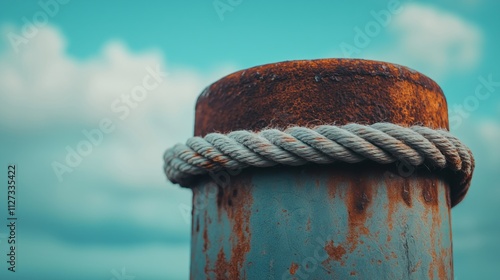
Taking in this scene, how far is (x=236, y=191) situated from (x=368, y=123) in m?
0.43

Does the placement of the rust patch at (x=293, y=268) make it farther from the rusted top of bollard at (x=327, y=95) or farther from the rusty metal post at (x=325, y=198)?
the rusted top of bollard at (x=327, y=95)

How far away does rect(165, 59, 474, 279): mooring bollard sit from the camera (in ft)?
4.45

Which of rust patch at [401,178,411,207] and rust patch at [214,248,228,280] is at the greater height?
rust patch at [401,178,411,207]

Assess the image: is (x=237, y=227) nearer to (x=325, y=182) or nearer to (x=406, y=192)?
(x=325, y=182)

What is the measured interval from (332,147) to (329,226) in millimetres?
212

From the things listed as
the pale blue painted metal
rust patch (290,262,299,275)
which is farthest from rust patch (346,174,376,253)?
rust patch (290,262,299,275)

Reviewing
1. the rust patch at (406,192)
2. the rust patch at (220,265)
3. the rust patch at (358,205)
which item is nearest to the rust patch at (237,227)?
the rust patch at (220,265)

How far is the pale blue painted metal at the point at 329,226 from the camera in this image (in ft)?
4.42

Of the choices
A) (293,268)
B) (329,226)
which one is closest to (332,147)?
(329,226)

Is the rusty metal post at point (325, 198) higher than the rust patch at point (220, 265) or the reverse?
higher

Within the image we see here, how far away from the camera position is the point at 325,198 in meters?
1.37

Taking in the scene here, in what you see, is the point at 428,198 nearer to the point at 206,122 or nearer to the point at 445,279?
the point at 445,279

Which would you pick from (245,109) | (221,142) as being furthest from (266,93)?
(221,142)

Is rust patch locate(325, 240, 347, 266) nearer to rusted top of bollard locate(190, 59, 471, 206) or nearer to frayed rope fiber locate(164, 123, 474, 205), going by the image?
frayed rope fiber locate(164, 123, 474, 205)
